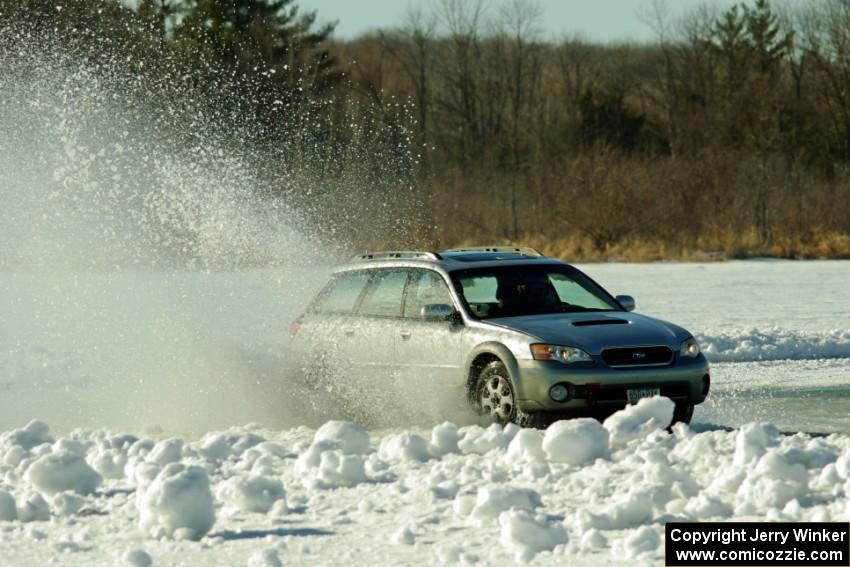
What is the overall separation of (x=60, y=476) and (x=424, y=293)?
437cm

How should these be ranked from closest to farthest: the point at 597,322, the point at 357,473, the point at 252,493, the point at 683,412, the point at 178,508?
1. the point at 178,508
2. the point at 252,493
3. the point at 357,473
4. the point at 683,412
5. the point at 597,322

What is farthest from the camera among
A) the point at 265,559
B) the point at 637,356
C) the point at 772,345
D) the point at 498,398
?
the point at 772,345

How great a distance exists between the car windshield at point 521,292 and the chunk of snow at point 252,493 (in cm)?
380

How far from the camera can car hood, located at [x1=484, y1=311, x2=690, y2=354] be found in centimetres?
1065

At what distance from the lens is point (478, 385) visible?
A: 11062 mm

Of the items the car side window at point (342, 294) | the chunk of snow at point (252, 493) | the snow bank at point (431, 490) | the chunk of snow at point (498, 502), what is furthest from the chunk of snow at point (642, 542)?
the car side window at point (342, 294)

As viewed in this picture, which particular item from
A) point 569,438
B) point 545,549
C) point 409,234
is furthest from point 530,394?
point 409,234

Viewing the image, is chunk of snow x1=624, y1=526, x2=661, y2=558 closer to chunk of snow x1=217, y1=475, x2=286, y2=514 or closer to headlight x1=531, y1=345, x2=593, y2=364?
chunk of snow x1=217, y1=475, x2=286, y2=514

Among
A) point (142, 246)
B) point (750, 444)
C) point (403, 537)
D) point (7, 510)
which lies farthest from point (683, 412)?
point (142, 246)

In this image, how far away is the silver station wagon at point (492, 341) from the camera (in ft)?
34.6

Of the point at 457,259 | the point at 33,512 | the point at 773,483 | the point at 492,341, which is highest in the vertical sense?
the point at 457,259

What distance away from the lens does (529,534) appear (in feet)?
21.9

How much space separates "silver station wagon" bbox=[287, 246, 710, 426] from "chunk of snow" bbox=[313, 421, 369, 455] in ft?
5.52

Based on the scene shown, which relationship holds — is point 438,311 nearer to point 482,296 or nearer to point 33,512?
point 482,296
